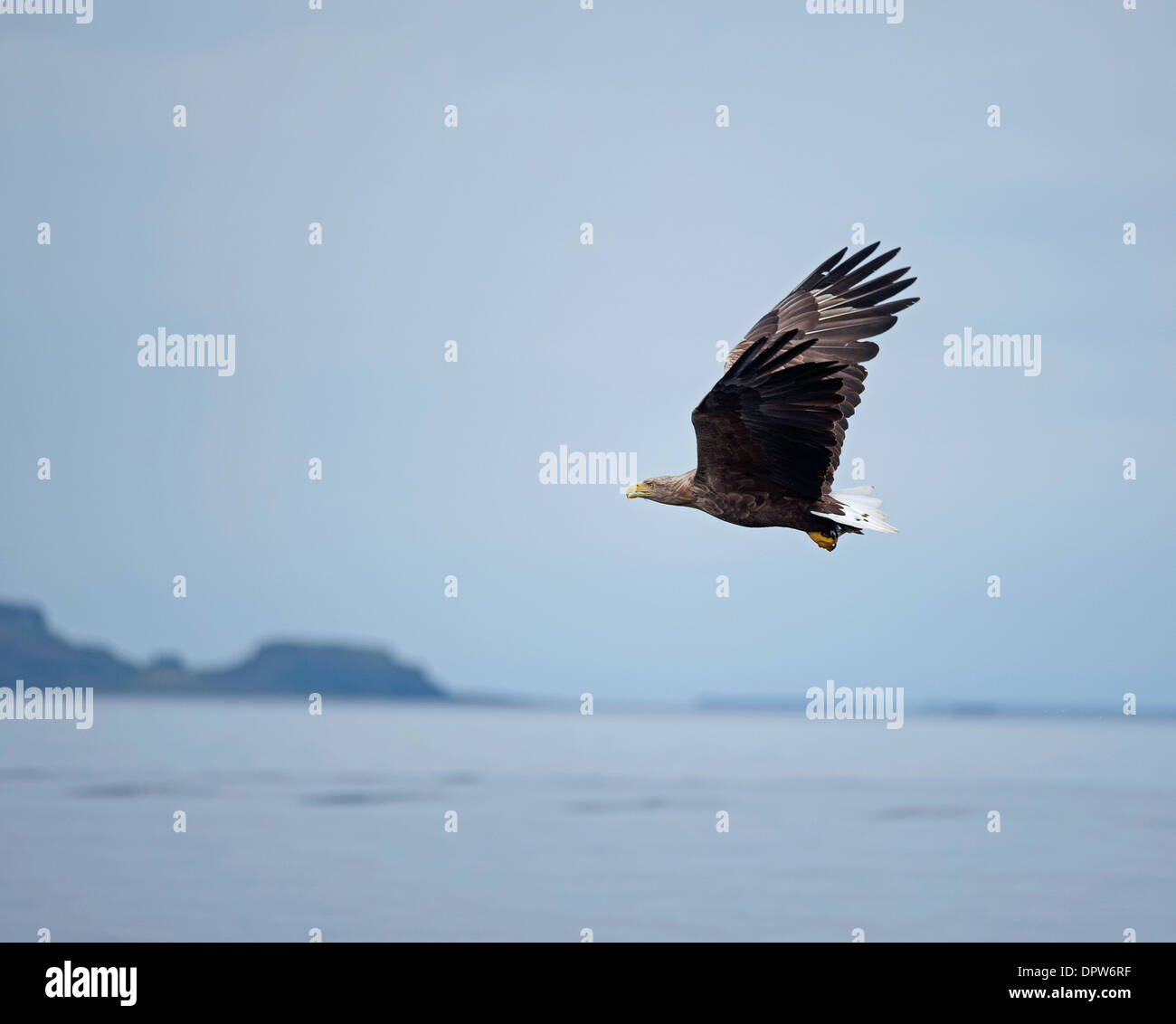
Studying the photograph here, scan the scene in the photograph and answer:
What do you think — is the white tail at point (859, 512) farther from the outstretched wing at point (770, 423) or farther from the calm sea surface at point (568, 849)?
the calm sea surface at point (568, 849)

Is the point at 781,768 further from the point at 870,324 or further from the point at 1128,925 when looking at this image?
the point at 870,324

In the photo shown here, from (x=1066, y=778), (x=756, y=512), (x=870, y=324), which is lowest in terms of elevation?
(x=1066, y=778)

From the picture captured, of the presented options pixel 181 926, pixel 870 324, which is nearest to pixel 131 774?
pixel 181 926

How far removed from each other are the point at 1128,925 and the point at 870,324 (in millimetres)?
17543

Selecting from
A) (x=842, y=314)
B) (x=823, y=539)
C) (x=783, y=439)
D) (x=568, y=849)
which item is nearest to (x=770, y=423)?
(x=783, y=439)

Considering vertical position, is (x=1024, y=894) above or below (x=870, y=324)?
below

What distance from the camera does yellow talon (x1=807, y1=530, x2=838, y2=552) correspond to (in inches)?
474

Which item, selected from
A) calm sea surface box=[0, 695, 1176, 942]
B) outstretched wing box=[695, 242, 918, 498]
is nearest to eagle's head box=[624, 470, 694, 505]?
outstretched wing box=[695, 242, 918, 498]

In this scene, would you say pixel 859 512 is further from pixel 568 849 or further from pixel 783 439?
pixel 568 849

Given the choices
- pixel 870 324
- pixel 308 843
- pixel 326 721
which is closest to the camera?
pixel 870 324

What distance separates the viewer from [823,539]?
12.1m

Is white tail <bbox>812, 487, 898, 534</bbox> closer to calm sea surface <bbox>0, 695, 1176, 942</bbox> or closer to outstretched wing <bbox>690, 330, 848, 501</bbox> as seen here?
outstretched wing <bbox>690, 330, 848, 501</bbox>

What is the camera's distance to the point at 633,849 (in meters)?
33.9

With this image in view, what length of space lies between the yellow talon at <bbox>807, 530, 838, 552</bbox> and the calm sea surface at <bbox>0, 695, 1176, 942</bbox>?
46.4 feet
